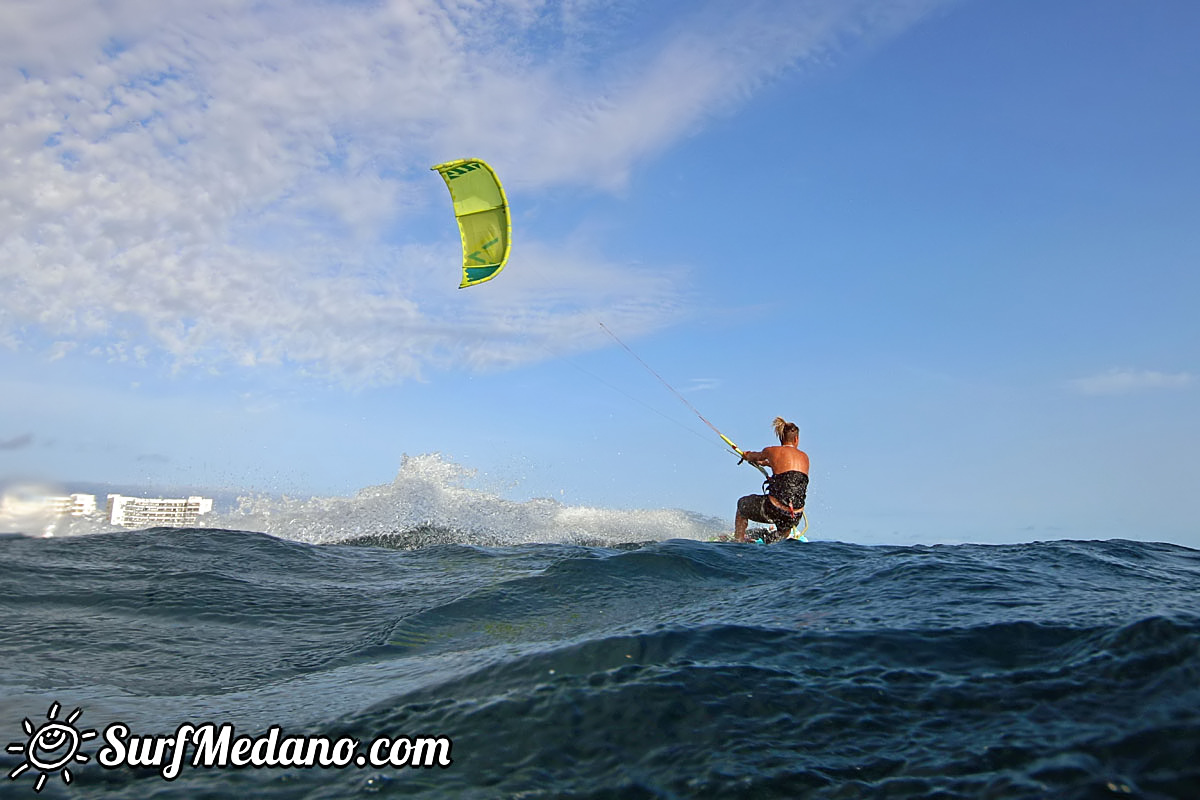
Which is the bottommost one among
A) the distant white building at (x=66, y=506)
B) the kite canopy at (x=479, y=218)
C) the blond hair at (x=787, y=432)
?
the distant white building at (x=66, y=506)

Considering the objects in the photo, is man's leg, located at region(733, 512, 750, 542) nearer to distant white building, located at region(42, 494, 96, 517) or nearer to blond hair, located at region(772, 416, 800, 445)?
blond hair, located at region(772, 416, 800, 445)

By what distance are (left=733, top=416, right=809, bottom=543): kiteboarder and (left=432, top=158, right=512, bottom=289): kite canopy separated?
8.03 m

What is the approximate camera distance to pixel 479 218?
1809 cm

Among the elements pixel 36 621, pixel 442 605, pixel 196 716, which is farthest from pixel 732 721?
pixel 36 621

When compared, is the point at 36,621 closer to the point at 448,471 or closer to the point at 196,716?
the point at 196,716

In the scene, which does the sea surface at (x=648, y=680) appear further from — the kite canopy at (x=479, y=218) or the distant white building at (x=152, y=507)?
the distant white building at (x=152, y=507)

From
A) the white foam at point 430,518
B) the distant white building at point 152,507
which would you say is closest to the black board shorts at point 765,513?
the white foam at point 430,518

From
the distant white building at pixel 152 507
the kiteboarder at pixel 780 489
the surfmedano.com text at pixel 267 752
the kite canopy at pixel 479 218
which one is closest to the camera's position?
the surfmedano.com text at pixel 267 752

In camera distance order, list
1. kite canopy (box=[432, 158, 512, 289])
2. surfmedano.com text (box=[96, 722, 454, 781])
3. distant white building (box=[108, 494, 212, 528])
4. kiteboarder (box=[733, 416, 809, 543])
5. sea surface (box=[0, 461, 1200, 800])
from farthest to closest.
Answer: distant white building (box=[108, 494, 212, 528]) < kite canopy (box=[432, 158, 512, 289]) < kiteboarder (box=[733, 416, 809, 543]) < surfmedano.com text (box=[96, 722, 454, 781]) < sea surface (box=[0, 461, 1200, 800])

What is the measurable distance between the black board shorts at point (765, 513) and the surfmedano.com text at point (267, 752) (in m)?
11.7

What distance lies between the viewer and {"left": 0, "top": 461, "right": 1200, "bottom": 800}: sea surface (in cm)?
292

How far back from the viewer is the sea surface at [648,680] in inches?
115

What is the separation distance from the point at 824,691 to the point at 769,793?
100 cm

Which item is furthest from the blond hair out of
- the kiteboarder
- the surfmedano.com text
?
the surfmedano.com text
